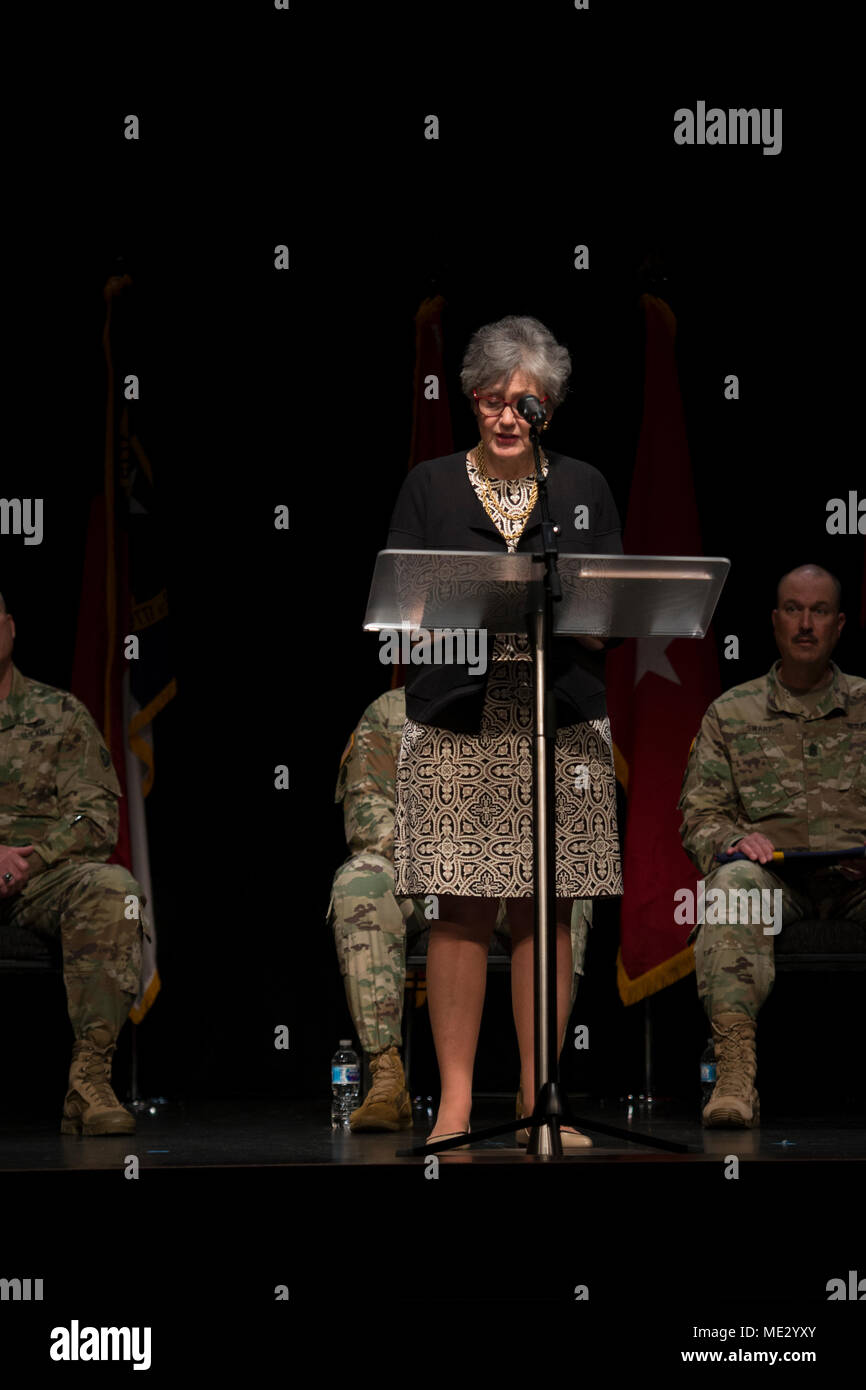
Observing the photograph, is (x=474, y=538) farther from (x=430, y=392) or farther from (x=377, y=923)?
(x=430, y=392)

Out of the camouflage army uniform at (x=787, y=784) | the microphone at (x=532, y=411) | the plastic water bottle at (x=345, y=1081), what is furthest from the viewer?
the plastic water bottle at (x=345, y=1081)

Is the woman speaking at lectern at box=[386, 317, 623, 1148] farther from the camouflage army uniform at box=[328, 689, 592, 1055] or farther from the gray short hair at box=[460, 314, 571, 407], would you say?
the camouflage army uniform at box=[328, 689, 592, 1055]

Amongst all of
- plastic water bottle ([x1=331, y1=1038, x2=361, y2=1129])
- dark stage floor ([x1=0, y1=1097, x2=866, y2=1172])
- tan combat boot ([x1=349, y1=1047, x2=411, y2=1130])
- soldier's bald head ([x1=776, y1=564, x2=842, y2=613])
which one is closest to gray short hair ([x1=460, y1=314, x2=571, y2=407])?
dark stage floor ([x1=0, y1=1097, x2=866, y2=1172])

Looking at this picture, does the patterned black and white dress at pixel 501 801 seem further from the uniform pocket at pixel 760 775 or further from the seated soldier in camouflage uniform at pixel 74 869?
the uniform pocket at pixel 760 775

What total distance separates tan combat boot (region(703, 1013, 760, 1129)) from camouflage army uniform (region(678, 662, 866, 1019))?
0.97ft

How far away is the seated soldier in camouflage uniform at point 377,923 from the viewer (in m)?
4.11

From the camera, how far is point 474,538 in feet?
10.5

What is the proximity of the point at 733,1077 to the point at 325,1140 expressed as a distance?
95 cm

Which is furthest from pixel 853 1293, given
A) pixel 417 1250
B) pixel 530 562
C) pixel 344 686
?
pixel 344 686

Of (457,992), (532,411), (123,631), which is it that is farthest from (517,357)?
(123,631)

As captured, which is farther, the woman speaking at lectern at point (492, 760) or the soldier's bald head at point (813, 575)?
the soldier's bald head at point (813, 575)

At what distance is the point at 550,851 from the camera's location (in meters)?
2.86

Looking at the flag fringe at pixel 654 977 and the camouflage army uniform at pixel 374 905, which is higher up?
the camouflage army uniform at pixel 374 905

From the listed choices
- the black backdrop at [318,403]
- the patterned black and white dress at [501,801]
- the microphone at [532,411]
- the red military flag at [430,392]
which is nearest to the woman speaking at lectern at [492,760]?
the patterned black and white dress at [501,801]
